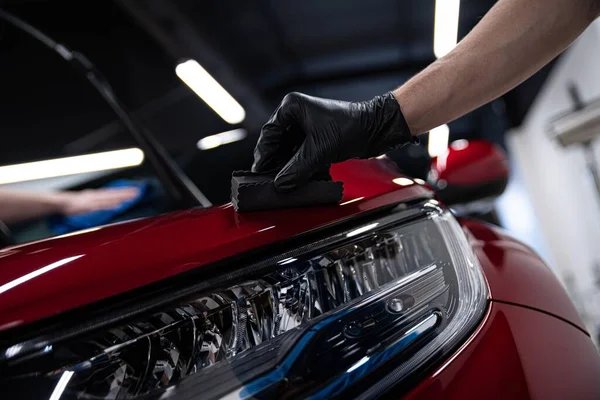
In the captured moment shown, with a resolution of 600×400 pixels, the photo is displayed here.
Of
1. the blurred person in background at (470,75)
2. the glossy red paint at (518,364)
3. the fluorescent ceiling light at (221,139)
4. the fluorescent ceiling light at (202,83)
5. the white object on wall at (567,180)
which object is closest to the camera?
the glossy red paint at (518,364)

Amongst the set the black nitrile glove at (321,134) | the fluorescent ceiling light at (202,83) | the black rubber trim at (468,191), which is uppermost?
the fluorescent ceiling light at (202,83)

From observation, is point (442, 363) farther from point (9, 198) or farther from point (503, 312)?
point (9, 198)

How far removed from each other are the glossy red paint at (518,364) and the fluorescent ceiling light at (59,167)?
5.42 feet

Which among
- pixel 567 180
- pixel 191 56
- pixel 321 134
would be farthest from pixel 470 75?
pixel 567 180

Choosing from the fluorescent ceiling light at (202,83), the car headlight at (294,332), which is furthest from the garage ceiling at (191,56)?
the car headlight at (294,332)

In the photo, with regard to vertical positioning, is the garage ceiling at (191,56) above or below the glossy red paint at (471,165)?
above

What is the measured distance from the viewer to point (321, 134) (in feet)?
2.70

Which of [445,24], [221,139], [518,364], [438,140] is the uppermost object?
[445,24]

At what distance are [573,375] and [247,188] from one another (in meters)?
0.63

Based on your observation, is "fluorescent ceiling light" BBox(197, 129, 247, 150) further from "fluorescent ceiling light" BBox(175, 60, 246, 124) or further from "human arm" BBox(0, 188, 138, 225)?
"fluorescent ceiling light" BBox(175, 60, 246, 124)

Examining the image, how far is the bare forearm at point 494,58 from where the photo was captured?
0.99 meters

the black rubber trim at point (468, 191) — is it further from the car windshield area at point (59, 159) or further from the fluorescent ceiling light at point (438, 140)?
the fluorescent ceiling light at point (438, 140)

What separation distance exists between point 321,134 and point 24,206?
1063mm

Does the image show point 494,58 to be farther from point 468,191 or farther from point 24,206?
point 24,206
